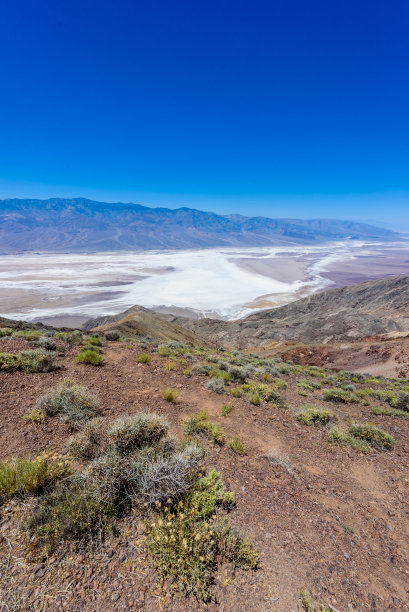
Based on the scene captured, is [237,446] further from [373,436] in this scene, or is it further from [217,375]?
[217,375]

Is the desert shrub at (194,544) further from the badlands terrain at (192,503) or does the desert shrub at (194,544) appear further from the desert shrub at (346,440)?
the desert shrub at (346,440)

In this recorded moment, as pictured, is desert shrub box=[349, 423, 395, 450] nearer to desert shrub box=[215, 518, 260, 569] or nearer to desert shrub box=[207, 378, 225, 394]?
desert shrub box=[207, 378, 225, 394]

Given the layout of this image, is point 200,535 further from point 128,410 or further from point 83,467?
point 128,410

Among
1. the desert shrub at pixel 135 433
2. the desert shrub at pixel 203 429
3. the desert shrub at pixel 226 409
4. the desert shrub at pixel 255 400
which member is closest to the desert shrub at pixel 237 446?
the desert shrub at pixel 203 429

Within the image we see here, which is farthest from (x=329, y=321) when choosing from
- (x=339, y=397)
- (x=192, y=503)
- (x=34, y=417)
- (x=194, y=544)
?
(x=194, y=544)

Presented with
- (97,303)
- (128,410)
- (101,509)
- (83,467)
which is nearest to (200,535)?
(101,509)
